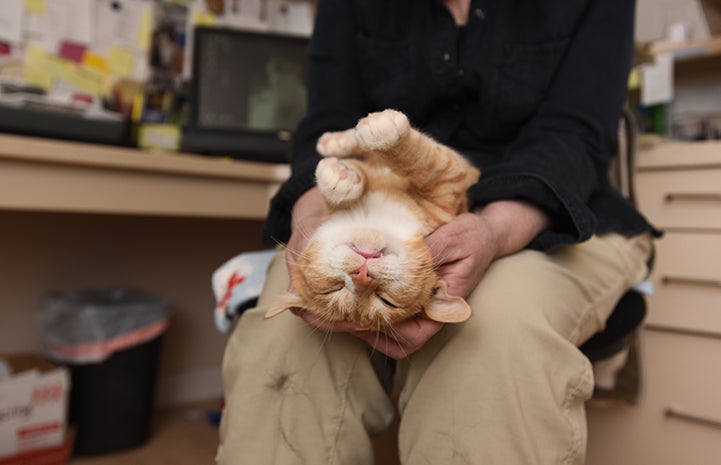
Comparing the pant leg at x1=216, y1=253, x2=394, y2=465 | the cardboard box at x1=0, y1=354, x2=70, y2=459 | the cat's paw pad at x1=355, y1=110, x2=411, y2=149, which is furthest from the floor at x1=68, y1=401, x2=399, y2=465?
the cat's paw pad at x1=355, y1=110, x2=411, y2=149

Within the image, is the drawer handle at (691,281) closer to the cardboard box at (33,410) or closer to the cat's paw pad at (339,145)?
the cat's paw pad at (339,145)

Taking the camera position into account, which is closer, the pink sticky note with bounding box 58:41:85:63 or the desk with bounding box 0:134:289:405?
the desk with bounding box 0:134:289:405

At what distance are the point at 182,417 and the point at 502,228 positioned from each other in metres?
1.51

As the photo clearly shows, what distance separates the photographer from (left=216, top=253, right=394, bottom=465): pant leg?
Result: 2.15 ft

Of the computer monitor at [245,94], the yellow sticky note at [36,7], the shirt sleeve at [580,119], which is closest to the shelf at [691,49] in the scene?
the shirt sleeve at [580,119]

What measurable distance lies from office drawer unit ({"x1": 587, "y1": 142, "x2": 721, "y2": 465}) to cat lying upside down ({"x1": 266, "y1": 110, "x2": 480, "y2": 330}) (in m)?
0.81

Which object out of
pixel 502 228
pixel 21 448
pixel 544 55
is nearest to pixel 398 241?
pixel 502 228

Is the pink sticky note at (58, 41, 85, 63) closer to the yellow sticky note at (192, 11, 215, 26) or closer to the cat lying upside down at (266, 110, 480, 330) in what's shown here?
the yellow sticky note at (192, 11, 215, 26)

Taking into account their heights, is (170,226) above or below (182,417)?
above

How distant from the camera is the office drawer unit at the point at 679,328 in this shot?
1231mm

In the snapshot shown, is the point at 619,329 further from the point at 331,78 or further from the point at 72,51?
the point at 72,51

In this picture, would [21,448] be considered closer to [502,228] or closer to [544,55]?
[502,228]

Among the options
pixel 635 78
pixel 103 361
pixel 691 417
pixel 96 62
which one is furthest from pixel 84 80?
pixel 691 417

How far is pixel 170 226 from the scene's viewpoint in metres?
1.92
